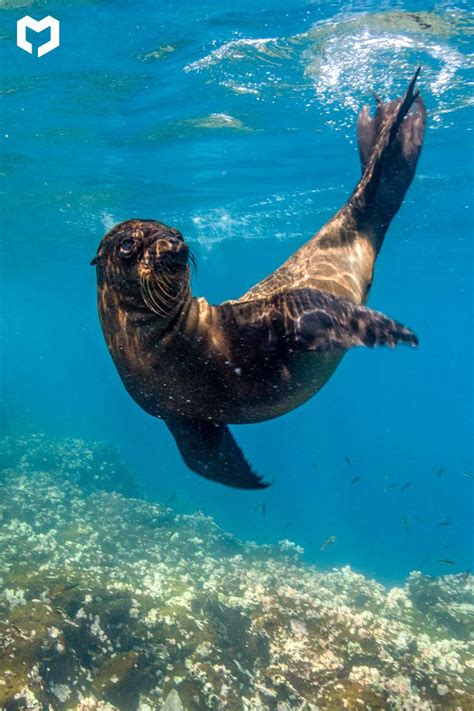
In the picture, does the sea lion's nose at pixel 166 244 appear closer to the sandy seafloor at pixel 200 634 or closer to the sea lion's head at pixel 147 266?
the sea lion's head at pixel 147 266

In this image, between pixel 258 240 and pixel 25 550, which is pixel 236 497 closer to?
pixel 258 240

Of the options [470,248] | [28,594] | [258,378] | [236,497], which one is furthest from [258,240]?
[258,378]

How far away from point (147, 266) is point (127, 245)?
0.65 ft

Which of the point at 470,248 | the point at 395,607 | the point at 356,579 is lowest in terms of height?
the point at 395,607

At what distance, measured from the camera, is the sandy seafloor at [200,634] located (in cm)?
655

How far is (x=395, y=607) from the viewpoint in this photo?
508 inches

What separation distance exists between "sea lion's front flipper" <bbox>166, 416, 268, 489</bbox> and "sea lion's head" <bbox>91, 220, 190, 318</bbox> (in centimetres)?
144

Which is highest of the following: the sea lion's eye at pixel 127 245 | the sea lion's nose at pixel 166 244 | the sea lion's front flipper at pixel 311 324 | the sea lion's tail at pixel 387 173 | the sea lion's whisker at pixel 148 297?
the sea lion's tail at pixel 387 173

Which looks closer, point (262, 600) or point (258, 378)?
point (258, 378)

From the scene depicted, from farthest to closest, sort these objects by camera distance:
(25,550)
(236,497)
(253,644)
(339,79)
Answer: (236,497)
(339,79)
(25,550)
(253,644)

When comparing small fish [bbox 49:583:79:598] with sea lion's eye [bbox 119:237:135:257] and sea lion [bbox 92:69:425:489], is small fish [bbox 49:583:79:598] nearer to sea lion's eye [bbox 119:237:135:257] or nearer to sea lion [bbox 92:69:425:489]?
sea lion [bbox 92:69:425:489]

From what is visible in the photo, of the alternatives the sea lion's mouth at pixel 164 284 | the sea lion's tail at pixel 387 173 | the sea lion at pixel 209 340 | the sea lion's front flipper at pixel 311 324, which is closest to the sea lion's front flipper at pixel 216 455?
the sea lion at pixel 209 340

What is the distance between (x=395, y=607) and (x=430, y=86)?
45.3 ft

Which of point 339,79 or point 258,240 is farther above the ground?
point 258,240
